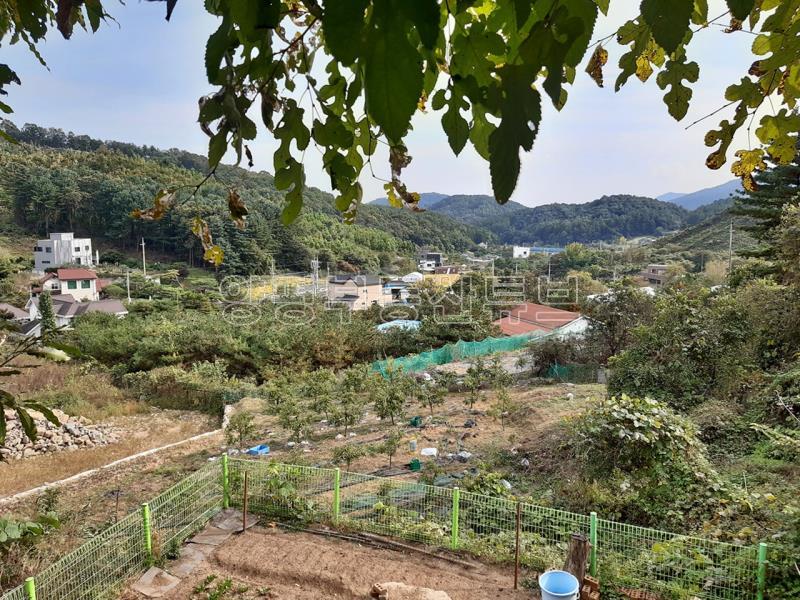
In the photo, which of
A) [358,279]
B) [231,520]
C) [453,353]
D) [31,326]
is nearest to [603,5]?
[231,520]

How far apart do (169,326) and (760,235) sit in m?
15.4

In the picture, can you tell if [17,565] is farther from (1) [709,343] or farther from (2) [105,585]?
(1) [709,343]

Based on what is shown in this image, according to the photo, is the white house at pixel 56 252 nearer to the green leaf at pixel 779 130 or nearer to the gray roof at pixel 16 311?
the gray roof at pixel 16 311

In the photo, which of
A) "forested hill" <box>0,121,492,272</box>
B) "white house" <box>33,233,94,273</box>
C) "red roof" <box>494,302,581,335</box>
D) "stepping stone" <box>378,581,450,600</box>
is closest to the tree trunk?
"stepping stone" <box>378,581,450,600</box>

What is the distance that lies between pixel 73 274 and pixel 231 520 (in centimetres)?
2295

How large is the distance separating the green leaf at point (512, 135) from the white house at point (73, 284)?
1020 inches

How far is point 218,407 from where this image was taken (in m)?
10.8

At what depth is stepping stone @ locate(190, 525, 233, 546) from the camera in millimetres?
4371

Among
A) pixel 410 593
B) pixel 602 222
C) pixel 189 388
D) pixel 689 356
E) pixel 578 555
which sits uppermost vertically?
pixel 602 222

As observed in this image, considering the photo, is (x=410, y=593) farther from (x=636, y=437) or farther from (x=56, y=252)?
(x=56, y=252)

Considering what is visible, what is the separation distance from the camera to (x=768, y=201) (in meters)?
11.2

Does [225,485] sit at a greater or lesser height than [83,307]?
lesser

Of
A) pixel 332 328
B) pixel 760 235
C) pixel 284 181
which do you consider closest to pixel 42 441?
pixel 332 328

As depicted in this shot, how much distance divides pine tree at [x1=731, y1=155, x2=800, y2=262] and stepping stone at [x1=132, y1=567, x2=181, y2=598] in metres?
11.4
